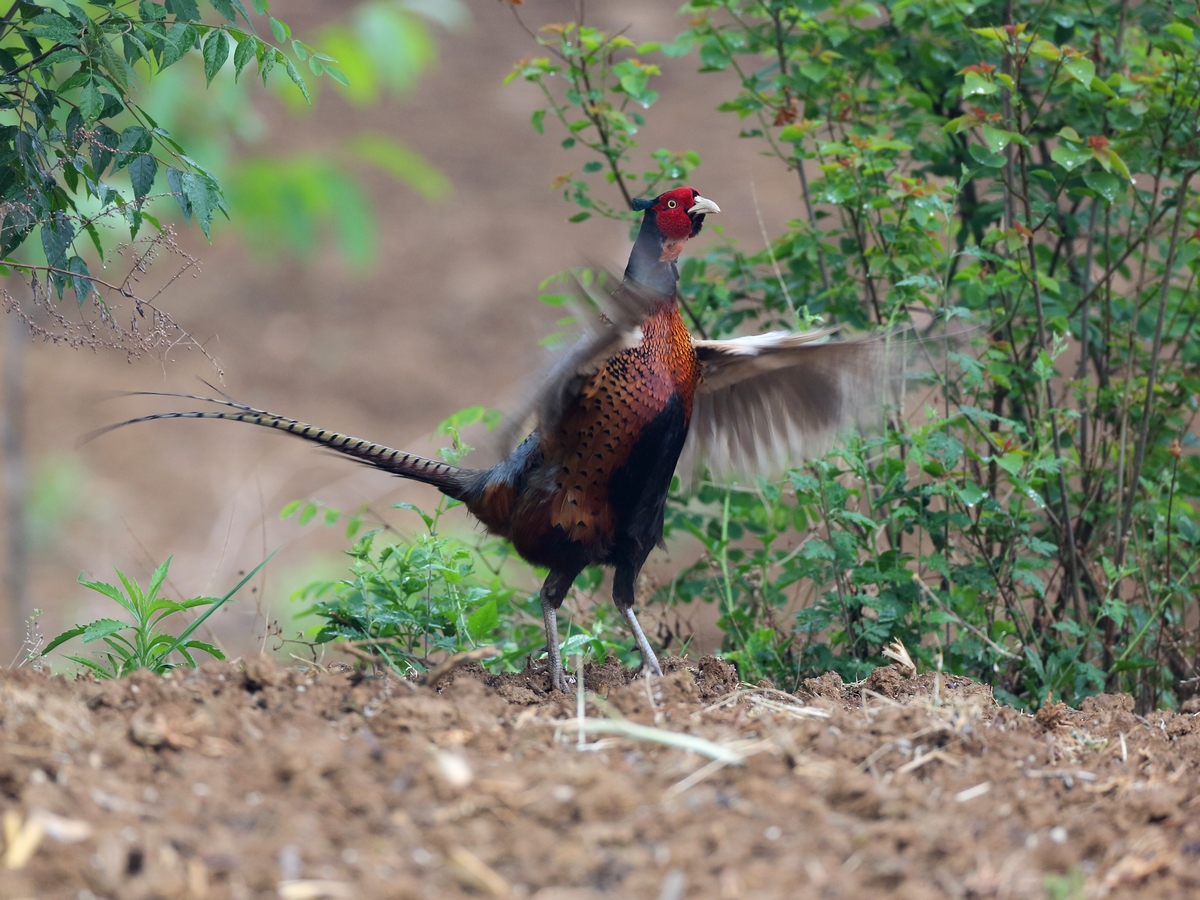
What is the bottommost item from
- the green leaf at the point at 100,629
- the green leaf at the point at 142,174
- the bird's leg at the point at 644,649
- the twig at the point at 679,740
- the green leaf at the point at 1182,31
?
the bird's leg at the point at 644,649

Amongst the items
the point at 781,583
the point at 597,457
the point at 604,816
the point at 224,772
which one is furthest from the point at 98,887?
the point at 781,583

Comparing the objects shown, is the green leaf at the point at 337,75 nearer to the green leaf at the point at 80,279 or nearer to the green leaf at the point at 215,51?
the green leaf at the point at 215,51

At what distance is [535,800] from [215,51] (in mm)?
1761

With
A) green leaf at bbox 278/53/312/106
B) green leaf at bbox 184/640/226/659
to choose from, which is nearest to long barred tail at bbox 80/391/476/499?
green leaf at bbox 184/640/226/659

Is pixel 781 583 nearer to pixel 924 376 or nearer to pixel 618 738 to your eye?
pixel 924 376

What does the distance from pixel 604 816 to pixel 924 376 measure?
6.70 ft

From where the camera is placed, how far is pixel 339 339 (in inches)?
372

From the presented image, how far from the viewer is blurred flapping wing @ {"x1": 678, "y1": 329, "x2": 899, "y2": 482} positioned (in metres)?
3.17

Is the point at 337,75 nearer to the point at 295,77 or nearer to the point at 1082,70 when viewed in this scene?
the point at 295,77

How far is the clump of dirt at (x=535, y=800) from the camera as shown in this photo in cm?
151

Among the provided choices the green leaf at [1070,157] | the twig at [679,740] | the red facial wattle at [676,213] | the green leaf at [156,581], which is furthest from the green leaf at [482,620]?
the green leaf at [1070,157]

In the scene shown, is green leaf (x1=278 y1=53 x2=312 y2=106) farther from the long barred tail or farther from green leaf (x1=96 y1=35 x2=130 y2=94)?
the long barred tail

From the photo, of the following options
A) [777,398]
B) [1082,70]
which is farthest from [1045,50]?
[777,398]

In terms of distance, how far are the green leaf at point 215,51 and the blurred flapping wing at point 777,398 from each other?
1.46 meters
